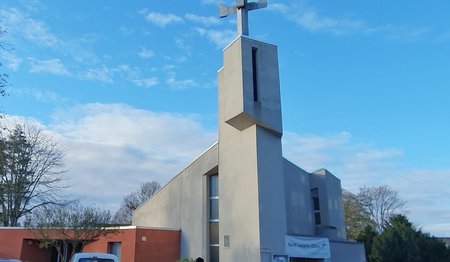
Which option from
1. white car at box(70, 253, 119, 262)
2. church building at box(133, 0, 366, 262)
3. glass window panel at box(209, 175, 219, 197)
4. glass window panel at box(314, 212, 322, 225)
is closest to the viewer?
white car at box(70, 253, 119, 262)

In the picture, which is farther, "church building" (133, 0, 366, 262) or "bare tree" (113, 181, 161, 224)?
"bare tree" (113, 181, 161, 224)

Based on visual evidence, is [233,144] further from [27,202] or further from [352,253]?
[27,202]

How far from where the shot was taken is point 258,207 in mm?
21547

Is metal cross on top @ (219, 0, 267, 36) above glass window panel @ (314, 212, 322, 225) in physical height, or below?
above

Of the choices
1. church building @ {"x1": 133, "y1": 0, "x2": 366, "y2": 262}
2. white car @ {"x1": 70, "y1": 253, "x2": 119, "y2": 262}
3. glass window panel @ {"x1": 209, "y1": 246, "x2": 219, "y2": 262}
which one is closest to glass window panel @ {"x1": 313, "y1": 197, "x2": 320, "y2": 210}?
church building @ {"x1": 133, "y1": 0, "x2": 366, "y2": 262}

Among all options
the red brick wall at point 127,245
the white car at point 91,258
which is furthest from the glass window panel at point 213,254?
the white car at point 91,258

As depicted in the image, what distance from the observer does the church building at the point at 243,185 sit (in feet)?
72.1

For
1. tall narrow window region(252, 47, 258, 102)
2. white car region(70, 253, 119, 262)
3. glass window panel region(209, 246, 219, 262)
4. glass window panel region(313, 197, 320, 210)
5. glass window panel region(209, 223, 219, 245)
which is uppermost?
tall narrow window region(252, 47, 258, 102)

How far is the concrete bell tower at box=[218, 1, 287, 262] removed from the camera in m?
21.8

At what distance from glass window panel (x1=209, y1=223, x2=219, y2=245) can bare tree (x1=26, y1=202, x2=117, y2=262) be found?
17.8 ft

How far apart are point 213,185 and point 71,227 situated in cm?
845

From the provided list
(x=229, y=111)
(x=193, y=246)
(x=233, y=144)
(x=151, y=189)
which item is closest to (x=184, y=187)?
(x=193, y=246)

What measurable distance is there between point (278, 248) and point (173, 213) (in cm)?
858

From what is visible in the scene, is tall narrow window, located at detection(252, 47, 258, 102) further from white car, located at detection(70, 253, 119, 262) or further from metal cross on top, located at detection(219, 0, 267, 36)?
white car, located at detection(70, 253, 119, 262)
